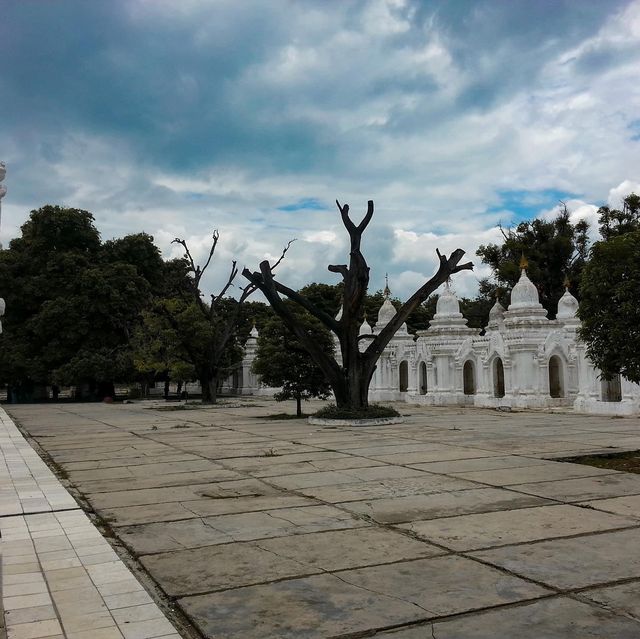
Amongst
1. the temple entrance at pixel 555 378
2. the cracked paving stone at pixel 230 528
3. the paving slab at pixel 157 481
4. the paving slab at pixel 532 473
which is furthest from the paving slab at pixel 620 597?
the temple entrance at pixel 555 378

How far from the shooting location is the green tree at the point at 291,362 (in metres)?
24.1

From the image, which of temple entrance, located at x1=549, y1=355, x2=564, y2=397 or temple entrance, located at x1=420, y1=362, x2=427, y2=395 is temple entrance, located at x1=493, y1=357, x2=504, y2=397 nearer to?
temple entrance, located at x1=549, y1=355, x2=564, y2=397

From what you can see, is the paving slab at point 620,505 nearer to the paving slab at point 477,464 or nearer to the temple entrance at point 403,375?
the paving slab at point 477,464

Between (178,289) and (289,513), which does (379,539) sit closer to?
(289,513)

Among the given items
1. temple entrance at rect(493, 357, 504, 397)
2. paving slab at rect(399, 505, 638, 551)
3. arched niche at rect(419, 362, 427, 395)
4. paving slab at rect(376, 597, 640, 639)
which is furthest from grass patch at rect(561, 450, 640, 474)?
arched niche at rect(419, 362, 427, 395)

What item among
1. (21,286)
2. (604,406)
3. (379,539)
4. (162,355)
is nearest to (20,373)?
(21,286)

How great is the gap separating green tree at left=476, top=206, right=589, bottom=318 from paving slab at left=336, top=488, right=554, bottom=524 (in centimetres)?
3726

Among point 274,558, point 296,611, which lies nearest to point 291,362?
point 274,558

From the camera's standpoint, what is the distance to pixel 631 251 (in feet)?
38.1

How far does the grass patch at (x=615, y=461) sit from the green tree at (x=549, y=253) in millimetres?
32964

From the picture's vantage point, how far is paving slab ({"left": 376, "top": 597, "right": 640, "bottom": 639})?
4.21 metres

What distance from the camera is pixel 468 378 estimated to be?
3381 cm

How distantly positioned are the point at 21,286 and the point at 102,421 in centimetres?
1928

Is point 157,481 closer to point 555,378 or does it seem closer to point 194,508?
point 194,508
